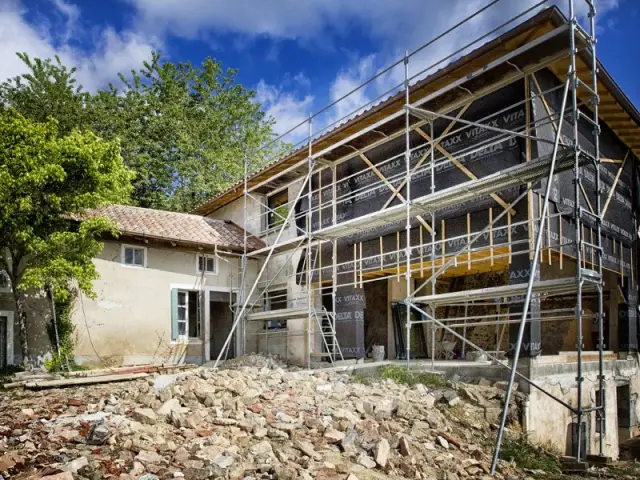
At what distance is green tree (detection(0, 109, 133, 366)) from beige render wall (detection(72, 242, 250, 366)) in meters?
1.43

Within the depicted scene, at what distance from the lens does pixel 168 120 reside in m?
25.4

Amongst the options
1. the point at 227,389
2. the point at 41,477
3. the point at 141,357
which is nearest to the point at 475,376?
the point at 227,389

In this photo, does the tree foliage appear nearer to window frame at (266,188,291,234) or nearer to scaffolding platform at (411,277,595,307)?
window frame at (266,188,291,234)

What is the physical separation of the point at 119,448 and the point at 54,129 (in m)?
9.01

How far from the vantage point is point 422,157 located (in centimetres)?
1227

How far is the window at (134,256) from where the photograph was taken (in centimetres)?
1548

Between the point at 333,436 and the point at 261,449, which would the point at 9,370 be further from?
the point at 333,436

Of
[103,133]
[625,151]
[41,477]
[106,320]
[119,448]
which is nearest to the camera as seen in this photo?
[41,477]

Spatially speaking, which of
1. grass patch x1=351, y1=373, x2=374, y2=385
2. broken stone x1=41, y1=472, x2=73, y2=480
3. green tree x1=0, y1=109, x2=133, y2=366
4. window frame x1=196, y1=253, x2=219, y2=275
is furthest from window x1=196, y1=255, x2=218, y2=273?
broken stone x1=41, y1=472, x2=73, y2=480

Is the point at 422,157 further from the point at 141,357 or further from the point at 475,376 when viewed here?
the point at 141,357

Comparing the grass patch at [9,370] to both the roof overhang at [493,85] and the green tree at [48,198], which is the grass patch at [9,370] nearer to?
the green tree at [48,198]

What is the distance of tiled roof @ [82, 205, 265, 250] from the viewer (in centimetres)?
1568

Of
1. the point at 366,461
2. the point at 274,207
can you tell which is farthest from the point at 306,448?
the point at 274,207

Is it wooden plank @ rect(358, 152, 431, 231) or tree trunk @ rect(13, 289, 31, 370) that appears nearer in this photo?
wooden plank @ rect(358, 152, 431, 231)
